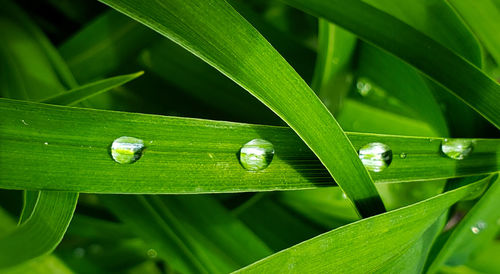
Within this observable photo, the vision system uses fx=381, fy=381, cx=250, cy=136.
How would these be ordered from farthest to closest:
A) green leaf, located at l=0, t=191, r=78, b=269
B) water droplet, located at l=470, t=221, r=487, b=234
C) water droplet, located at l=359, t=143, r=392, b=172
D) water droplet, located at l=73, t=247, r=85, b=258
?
water droplet, located at l=73, t=247, r=85, b=258 < water droplet, located at l=470, t=221, r=487, b=234 < water droplet, located at l=359, t=143, r=392, b=172 < green leaf, located at l=0, t=191, r=78, b=269

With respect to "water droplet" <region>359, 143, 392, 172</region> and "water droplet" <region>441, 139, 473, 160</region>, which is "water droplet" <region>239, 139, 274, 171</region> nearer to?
"water droplet" <region>359, 143, 392, 172</region>

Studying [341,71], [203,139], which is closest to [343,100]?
[341,71]

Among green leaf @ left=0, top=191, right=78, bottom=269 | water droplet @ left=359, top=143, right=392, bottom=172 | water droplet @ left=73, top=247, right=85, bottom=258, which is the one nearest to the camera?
green leaf @ left=0, top=191, right=78, bottom=269

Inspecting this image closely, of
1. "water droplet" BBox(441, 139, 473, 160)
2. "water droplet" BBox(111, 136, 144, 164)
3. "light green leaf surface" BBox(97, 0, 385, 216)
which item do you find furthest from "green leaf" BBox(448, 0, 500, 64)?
"water droplet" BBox(111, 136, 144, 164)

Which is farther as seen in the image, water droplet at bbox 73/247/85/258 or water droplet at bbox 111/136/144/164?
water droplet at bbox 73/247/85/258

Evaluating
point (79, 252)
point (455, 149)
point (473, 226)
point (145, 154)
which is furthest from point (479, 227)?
point (79, 252)

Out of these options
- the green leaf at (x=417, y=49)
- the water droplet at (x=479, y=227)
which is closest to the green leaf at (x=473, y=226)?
the water droplet at (x=479, y=227)

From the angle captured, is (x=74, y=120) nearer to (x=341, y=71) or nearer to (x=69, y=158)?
(x=69, y=158)

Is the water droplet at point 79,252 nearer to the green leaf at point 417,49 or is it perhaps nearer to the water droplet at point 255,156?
the water droplet at point 255,156
